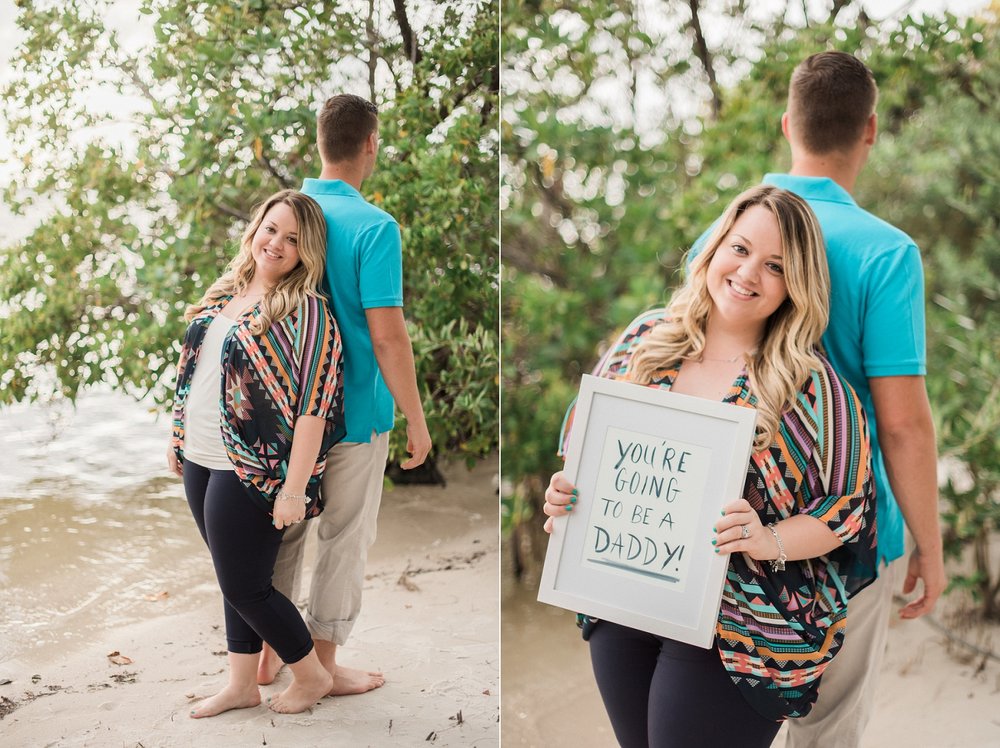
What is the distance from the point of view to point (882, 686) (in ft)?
9.73

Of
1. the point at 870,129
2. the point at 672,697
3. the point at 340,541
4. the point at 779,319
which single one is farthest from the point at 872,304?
the point at 340,541

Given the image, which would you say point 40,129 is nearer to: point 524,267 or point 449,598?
point 449,598

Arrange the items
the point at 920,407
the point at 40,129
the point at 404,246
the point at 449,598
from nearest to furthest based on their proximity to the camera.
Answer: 1. the point at 920,407
2. the point at 40,129
3. the point at 404,246
4. the point at 449,598

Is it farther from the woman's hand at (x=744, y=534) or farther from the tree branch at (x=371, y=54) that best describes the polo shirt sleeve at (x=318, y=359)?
the woman's hand at (x=744, y=534)

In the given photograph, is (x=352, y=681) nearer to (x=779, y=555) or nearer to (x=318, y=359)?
(x=318, y=359)

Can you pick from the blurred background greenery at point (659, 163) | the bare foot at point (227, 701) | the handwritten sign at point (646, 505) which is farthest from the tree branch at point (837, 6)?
the bare foot at point (227, 701)

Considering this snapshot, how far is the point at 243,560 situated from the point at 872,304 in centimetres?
129

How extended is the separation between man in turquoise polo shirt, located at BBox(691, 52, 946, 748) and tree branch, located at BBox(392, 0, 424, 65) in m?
0.84

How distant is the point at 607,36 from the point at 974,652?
7.69ft

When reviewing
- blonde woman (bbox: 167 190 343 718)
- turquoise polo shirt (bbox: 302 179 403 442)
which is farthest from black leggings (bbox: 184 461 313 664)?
turquoise polo shirt (bbox: 302 179 403 442)

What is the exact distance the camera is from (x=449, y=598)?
2.29m

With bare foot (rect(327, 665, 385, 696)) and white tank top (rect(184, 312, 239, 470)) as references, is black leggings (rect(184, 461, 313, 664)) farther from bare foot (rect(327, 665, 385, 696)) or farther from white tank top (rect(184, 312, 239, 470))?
bare foot (rect(327, 665, 385, 696))

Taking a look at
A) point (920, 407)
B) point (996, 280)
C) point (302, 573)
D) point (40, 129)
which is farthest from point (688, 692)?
point (996, 280)

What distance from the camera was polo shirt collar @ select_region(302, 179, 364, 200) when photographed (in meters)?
1.94
